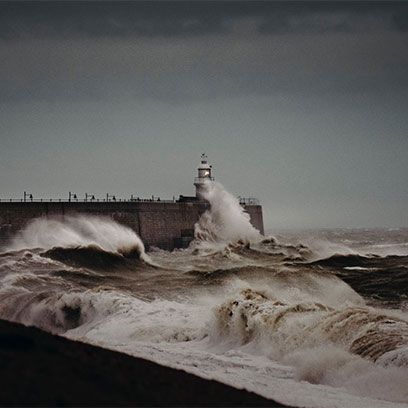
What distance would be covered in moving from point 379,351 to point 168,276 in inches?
651

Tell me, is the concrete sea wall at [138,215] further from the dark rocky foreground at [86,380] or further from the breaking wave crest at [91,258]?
the dark rocky foreground at [86,380]

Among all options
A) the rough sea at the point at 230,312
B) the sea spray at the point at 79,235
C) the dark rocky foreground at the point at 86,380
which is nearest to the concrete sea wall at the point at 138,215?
the sea spray at the point at 79,235

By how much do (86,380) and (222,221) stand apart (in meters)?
43.9

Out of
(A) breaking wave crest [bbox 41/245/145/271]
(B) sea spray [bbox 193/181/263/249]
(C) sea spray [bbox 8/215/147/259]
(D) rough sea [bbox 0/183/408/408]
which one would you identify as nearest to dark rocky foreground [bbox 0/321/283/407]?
(D) rough sea [bbox 0/183/408/408]

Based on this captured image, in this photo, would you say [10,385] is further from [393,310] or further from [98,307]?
[393,310]

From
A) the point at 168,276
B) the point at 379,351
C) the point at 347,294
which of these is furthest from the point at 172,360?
the point at 168,276

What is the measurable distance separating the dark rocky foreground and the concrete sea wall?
25.7 metres

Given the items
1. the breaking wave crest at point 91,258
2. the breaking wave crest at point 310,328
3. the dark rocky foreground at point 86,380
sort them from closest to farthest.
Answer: the dark rocky foreground at point 86,380
the breaking wave crest at point 310,328
the breaking wave crest at point 91,258

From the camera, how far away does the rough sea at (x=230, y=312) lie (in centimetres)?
1060

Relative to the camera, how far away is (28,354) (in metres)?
7.14

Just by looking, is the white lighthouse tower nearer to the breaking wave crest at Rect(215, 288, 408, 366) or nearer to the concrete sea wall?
the concrete sea wall

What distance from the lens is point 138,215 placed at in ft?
132

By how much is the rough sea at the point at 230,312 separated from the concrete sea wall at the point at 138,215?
544mm

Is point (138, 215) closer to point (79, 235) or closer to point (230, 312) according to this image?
point (79, 235)
